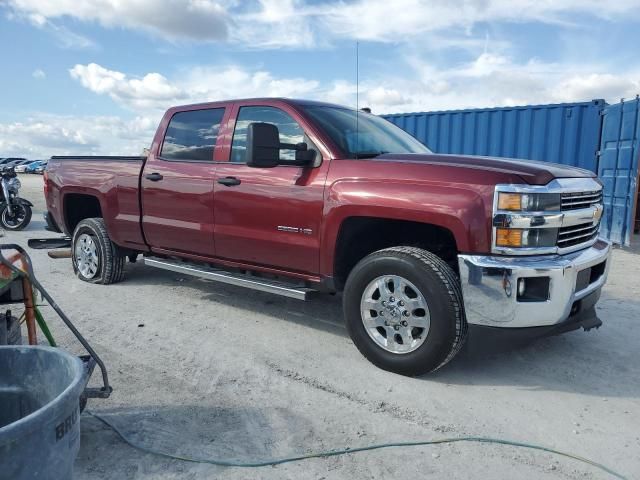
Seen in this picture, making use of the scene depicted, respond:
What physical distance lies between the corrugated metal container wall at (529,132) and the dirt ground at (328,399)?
5375 mm

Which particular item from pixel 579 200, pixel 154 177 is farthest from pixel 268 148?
pixel 579 200

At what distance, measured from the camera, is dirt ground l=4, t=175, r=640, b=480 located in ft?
8.34

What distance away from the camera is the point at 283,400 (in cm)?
318

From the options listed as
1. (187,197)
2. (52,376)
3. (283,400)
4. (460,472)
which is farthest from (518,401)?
(187,197)

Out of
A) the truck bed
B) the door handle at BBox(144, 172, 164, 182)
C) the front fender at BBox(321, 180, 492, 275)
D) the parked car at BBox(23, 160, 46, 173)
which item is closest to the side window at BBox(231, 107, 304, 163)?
the front fender at BBox(321, 180, 492, 275)

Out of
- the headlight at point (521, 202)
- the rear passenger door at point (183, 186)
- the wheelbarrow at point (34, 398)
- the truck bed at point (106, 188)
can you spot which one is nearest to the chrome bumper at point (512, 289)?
the headlight at point (521, 202)

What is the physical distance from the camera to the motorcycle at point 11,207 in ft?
36.2

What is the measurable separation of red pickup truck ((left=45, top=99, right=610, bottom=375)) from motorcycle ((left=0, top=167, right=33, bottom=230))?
22.4 ft

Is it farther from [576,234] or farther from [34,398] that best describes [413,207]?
[34,398]

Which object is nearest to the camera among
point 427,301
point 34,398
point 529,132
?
point 34,398

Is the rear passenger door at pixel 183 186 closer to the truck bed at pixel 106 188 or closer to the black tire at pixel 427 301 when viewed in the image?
the truck bed at pixel 106 188

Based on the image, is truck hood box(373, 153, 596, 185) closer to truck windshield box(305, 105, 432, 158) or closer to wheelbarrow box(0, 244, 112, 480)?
truck windshield box(305, 105, 432, 158)

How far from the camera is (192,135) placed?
4980 mm

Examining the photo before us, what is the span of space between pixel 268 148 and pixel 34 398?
2.32 meters
